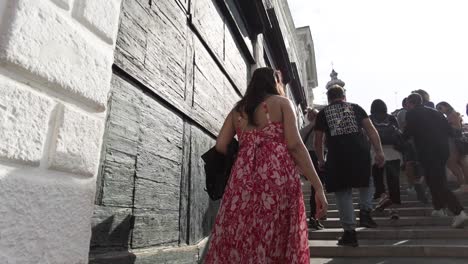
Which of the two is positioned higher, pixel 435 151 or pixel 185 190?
pixel 435 151

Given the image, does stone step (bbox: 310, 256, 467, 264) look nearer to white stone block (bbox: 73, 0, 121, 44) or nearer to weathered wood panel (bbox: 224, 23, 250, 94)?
weathered wood panel (bbox: 224, 23, 250, 94)

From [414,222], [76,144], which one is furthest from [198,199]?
[414,222]

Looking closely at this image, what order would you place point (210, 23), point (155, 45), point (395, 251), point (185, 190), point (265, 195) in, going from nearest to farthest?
point (265, 195), point (155, 45), point (185, 190), point (395, 251), point (210, 23)

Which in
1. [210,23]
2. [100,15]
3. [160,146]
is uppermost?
[210,23]

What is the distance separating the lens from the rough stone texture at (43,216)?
3.51 ft

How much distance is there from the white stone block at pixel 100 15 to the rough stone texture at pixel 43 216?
667 mm

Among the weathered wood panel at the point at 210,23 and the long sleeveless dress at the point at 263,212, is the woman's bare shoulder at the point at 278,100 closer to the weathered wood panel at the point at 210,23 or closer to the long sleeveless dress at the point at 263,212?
the long sleeveless dress at the point at 263,212

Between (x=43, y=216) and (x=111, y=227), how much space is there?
71 centimetres

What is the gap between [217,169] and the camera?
2453 millimetres

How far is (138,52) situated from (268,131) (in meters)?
1.06

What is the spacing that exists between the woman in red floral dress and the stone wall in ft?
3.14

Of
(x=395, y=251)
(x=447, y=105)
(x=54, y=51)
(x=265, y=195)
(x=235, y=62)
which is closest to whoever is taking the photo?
(x=54, y=51)

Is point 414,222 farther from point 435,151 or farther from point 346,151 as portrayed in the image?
point 346,151

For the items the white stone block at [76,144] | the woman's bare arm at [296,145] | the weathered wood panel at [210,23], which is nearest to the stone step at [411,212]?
the weathered wood panel at [210,23]
